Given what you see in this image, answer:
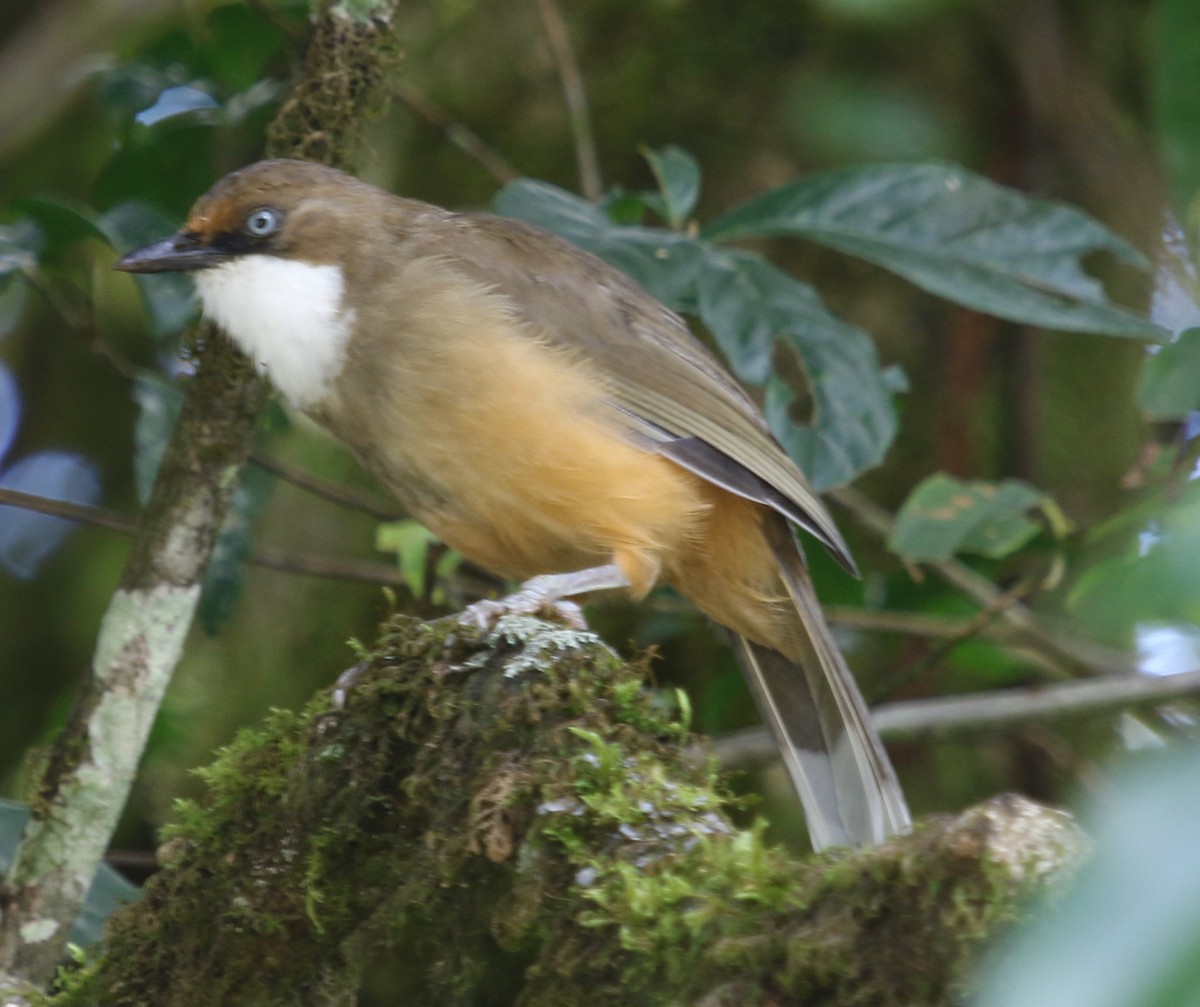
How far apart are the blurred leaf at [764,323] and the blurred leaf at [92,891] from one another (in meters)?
1.90

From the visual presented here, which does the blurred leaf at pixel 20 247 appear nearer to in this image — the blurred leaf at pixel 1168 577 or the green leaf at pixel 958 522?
the green leaf at pixel 958 522

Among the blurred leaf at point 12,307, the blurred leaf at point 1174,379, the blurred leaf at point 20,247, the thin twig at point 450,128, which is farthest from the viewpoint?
the blurred leaf at point 12,307

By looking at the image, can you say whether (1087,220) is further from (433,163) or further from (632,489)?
(433,163)

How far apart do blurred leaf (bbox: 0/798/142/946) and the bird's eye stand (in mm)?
1486

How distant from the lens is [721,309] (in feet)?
12.9

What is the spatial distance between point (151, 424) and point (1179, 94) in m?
2.81

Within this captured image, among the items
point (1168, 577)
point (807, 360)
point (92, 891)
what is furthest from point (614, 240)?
point (1168, 577)

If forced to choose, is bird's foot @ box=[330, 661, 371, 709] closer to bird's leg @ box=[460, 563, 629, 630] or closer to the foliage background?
bird's leg @ box=[460, 563, 629, 630]

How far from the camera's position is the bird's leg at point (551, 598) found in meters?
2.83

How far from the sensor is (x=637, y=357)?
3807mm

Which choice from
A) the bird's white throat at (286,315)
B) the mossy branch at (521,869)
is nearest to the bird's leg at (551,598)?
the mossy branch at (521,869)

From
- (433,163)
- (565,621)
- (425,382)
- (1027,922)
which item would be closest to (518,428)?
(425,382)

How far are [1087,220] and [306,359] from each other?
85.3 inches

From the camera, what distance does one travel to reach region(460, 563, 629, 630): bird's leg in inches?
111
